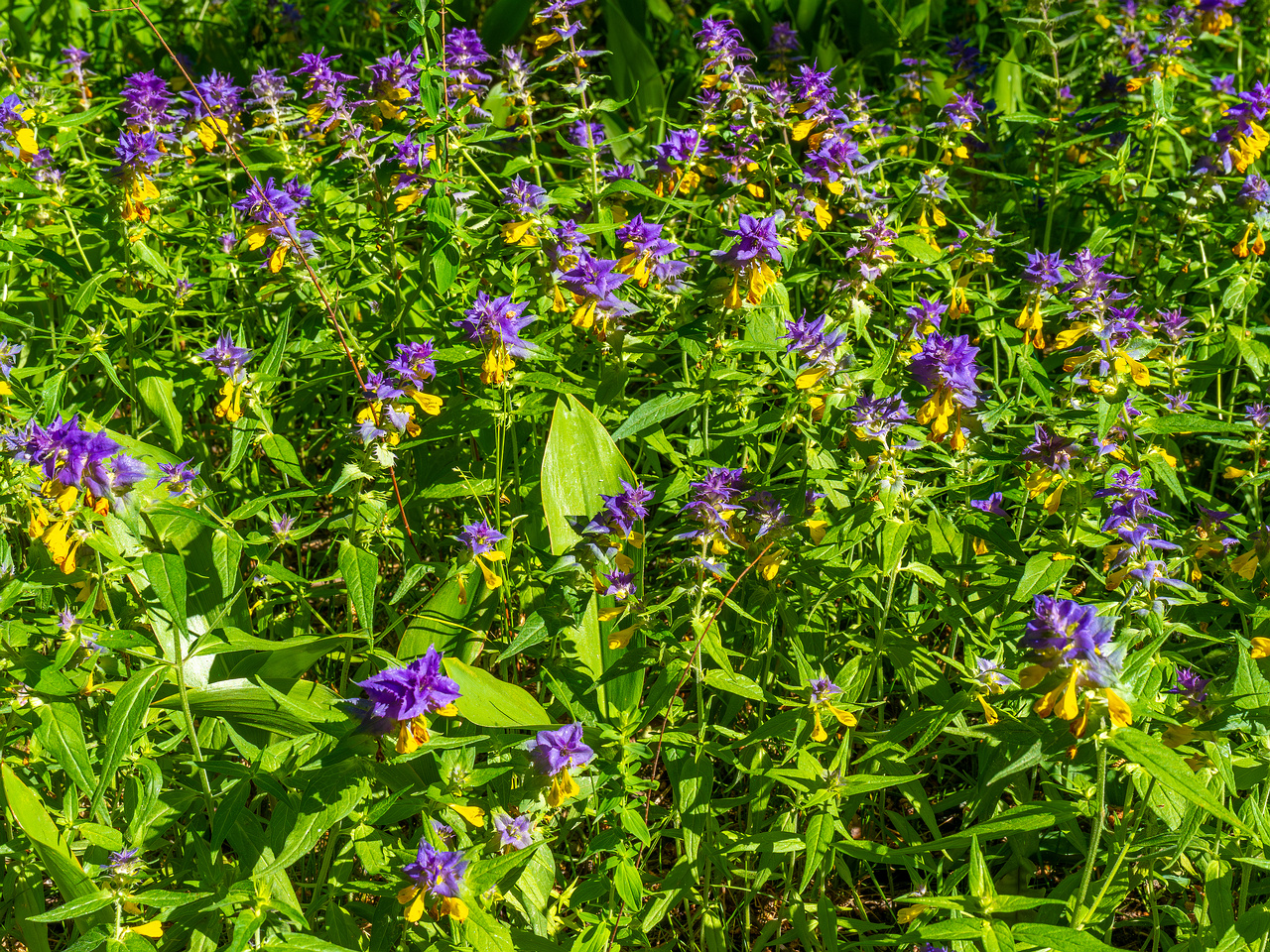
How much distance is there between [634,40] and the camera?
4.82 metres

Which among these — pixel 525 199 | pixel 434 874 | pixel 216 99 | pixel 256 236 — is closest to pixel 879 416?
pixel 525 199

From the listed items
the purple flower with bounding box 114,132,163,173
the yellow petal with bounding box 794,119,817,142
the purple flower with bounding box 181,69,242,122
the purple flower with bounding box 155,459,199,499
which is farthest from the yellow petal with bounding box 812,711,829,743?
the purple flower with bounding box 181,69,242,122

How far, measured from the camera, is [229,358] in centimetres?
232

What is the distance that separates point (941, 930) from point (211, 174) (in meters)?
3.00

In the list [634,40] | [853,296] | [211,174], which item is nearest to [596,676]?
[853,296]

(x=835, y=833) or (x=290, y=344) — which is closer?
(x=835, y=833)

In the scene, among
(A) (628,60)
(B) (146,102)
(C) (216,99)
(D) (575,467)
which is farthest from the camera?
(A) (628,60)

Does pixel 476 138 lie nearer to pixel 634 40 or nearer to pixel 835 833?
pixel 835 833

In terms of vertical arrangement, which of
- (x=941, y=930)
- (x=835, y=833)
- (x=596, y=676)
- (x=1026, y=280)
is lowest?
(x=835, y=833)

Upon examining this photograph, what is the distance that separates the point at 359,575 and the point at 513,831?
543 millimetres

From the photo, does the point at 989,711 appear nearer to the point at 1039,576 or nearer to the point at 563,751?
the point at 1039,576

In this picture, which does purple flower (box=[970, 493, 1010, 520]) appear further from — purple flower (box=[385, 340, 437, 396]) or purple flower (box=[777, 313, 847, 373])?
purple flower (box=[385, 340, 437, 396])

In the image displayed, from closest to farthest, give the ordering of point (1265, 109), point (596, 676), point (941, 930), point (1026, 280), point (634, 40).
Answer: point (941, 930)
point (596, 676)
point (1026, 280)
point (1265, 109)
point (634, 40)

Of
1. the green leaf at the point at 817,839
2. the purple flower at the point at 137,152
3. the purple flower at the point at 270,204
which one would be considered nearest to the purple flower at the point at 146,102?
the purple flower at the point at 137,152
